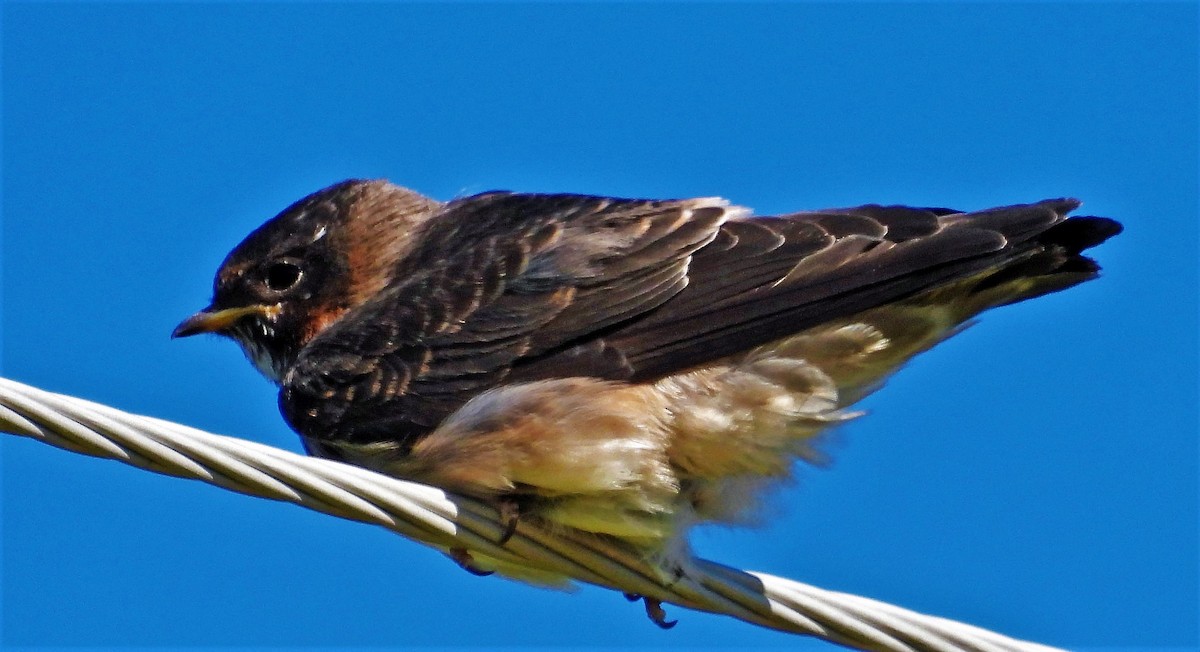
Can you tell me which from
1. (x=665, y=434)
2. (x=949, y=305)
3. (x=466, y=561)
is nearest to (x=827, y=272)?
(x=949, y=305)

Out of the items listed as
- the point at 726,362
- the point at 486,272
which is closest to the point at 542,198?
the point at 486,272

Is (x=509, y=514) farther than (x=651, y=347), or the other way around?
(x=651, y=347)

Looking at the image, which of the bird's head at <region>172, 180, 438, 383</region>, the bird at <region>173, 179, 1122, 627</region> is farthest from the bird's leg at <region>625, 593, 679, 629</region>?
the bird's head at <region>172, 180, 438, 383</region>

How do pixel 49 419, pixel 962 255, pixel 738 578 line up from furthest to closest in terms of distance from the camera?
pixel 962 255, pixel 738 578, pixel 49 419

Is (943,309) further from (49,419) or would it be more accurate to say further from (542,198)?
(49,419)

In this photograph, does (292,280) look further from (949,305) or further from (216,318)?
(949,305)

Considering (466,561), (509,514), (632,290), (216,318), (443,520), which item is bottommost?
(443,520)

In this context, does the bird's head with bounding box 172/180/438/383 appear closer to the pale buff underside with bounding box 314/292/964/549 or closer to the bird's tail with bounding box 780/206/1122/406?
the pale buff underside with bounding box 314/292/964/549
